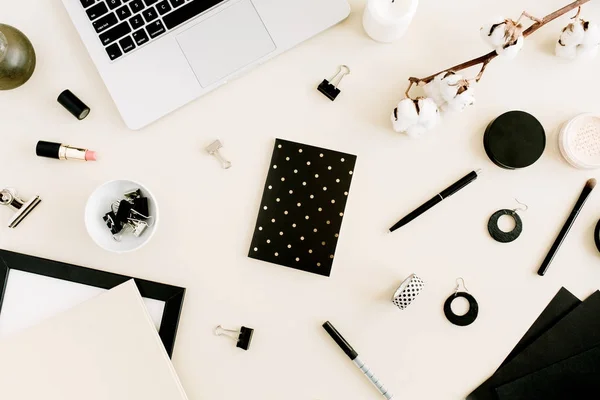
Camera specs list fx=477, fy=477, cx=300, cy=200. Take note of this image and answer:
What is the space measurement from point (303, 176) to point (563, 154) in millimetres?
385

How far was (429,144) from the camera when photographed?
0.71m

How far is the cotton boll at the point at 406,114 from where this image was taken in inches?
25.7

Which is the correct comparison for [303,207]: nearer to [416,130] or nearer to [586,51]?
[416,130]

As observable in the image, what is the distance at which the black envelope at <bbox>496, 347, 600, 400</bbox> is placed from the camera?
26.8 inches

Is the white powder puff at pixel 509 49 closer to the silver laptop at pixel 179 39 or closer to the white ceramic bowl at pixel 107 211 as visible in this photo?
the silver laptop at pixel 179 39

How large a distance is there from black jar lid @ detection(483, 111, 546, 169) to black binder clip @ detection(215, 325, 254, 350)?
437 millimetres

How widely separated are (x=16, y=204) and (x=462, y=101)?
646mm

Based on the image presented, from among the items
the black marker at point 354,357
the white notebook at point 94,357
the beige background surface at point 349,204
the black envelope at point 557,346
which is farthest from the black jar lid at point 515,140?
the white notebook at point 94,357

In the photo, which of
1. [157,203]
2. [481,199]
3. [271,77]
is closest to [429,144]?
[481,199]

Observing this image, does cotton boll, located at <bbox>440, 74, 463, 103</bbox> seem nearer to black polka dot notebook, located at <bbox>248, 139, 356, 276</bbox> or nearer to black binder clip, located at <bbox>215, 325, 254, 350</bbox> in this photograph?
black polka dot notebook, located at <bbox>248, 139, 356, 276</bbox>

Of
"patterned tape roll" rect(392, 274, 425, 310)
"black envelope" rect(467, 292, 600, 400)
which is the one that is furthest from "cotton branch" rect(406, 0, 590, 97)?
"black envelope" rect(467, 292, 600, 400)

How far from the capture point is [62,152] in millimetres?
686

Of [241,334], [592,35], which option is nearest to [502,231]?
[592,35]

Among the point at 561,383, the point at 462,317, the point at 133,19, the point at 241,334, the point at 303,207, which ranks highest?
the point at 133,19
